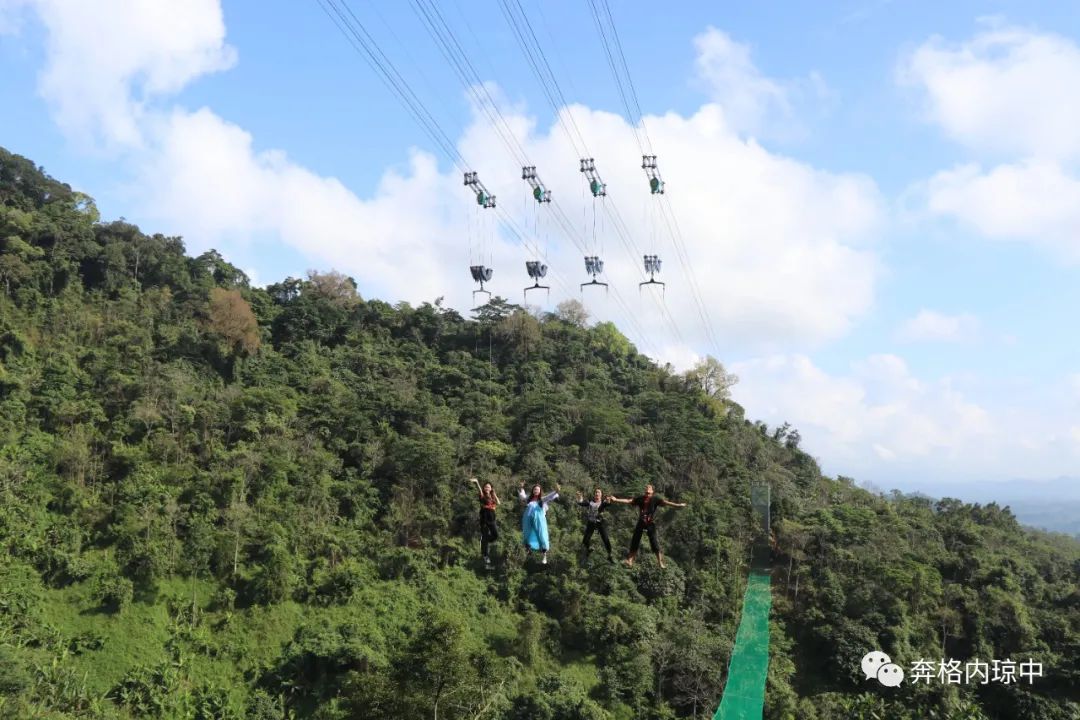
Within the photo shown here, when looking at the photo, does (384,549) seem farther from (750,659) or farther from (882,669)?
(882,669)

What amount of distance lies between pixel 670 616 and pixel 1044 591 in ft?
67.5

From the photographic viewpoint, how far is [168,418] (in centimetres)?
3862

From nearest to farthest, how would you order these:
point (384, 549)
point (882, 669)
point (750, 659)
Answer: point (750, 659), point (882, 669), point (384, 549)

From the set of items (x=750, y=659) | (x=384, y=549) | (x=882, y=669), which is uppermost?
(x=384, y=549)

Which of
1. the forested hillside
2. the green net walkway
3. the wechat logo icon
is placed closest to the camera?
the green net walkway

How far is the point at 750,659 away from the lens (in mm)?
31766

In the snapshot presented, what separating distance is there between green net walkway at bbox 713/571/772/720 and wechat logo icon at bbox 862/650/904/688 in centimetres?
436

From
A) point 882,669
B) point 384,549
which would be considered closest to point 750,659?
point 882,669

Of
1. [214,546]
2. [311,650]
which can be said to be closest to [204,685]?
[311,650]

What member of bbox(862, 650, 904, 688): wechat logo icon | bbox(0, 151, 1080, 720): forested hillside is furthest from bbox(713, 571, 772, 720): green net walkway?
bbox(862, 650, 904, 688): wechat logo icon

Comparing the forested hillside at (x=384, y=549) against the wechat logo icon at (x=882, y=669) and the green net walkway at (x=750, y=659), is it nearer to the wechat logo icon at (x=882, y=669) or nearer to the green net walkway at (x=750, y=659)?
the wechat logo icon at (x=882, y=669)

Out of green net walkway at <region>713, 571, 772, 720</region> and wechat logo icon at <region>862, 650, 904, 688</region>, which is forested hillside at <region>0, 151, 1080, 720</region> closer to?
wechat logo icon at <region>862, 650, 904, 688</region>

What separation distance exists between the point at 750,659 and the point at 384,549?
17.5m

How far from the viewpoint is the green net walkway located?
91.6ft
